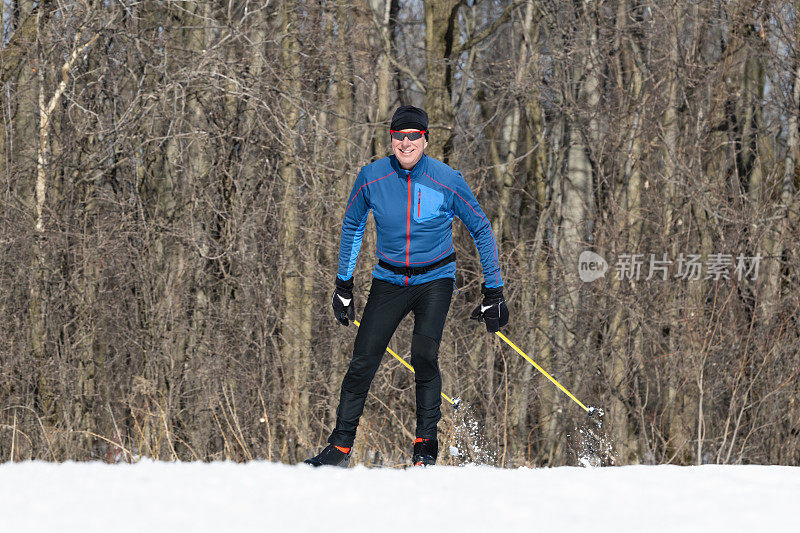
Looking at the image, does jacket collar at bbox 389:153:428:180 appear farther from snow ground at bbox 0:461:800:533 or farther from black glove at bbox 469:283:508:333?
snow ground at bbox 0:461:800:533

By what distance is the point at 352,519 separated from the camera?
3305mm

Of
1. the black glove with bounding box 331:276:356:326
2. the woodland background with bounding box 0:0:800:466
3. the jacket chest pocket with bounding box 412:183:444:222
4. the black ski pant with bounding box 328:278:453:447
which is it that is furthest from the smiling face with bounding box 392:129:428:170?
the woodland background with bounding box 0:0:800:466

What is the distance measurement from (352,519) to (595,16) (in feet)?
25.6

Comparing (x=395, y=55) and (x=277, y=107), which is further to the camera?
(x=395, y=55)

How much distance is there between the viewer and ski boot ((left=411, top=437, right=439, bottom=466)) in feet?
15.3

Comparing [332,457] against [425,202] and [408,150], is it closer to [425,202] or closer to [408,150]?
[425,202]

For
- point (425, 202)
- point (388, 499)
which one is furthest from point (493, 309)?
point (388, 499)

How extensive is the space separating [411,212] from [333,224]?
4507 millimetres

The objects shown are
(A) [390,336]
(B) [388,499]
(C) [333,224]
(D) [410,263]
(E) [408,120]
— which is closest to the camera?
(B) [388,499]

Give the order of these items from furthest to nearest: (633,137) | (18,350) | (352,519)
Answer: (633,137) → (18,350) → (352,519)

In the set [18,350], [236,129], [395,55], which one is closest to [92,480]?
[18,350]

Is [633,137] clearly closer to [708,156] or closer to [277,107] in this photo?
[708,156]

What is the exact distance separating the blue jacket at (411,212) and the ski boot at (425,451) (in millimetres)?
849

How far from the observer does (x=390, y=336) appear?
4.70m
